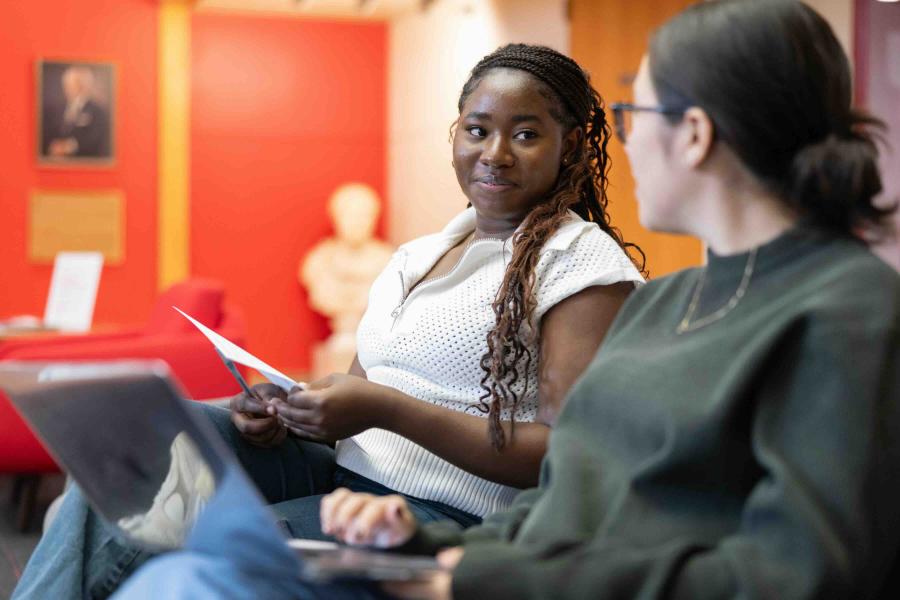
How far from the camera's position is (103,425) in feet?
4.30

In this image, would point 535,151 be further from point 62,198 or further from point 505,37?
point 62,198

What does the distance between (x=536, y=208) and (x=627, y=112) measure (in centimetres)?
62

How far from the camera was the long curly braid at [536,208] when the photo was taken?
73.6 inches

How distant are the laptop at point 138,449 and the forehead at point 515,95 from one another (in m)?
Answer: 0.81

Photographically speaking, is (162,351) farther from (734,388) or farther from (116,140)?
(116,140)

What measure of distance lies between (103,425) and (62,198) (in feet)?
22.8

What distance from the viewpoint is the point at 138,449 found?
1386 millimetres

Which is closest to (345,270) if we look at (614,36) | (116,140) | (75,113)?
(116,140)

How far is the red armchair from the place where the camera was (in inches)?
159

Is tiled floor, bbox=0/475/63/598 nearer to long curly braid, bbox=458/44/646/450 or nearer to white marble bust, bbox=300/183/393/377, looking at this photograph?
long curly braid, bbox=458/44/646/450

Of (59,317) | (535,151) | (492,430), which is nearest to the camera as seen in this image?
(492,430)

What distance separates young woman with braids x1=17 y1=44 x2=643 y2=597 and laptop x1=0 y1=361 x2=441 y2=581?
9.8 inches

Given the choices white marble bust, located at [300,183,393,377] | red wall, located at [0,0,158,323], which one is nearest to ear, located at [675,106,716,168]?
white marble bust, located at [300,183,393,377]

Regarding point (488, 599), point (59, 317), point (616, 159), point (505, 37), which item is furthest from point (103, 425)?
point (505, 37)
